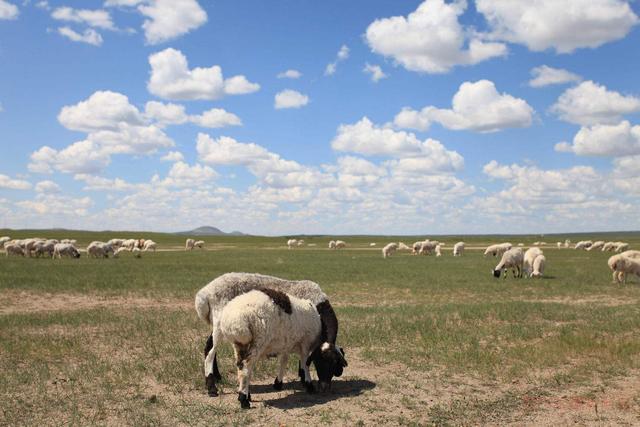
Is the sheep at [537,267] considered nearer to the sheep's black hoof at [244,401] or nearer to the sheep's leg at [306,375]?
the sheep's leg at [306,375]

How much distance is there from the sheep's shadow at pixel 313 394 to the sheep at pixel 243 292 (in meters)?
0.31

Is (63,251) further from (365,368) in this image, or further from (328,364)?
(328,364)

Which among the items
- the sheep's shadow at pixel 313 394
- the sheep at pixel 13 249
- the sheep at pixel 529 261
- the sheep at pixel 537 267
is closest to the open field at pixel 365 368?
the sheep's shadow at pixel 313 394

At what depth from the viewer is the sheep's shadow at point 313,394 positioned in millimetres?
8906

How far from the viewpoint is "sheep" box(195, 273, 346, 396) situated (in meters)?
9.41

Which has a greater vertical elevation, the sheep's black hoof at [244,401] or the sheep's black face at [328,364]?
the sheep's black face at [328,364]

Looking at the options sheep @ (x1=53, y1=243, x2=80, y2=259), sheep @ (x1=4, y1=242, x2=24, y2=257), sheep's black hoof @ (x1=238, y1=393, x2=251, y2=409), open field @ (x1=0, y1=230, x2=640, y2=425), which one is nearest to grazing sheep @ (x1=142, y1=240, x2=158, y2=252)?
sheep @ (x1=4, y1=242, x2=24, y2=257)

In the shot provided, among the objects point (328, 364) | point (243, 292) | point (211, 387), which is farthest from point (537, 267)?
point (211, 387)

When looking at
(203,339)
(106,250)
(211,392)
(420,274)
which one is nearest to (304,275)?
(420,274)

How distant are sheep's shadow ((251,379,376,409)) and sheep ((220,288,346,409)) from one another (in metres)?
0.24

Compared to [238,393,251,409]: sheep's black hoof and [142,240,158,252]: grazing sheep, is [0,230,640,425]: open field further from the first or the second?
[142,240,158,252]: grazing sheep

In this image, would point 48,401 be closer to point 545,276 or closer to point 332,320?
point 332,320

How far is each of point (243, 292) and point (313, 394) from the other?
2365mm

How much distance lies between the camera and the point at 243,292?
1009 centimetres
